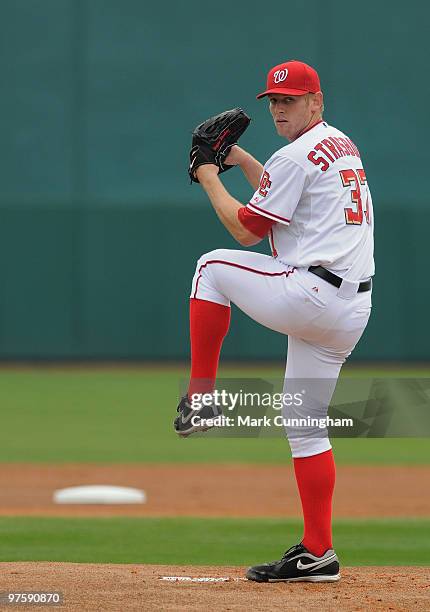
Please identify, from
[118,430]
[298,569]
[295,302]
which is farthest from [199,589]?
[118,430]

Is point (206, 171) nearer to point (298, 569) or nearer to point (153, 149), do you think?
point (298, 569)

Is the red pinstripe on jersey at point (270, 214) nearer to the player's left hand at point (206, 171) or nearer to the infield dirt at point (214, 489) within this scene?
the player's left hand at point (206, 171)

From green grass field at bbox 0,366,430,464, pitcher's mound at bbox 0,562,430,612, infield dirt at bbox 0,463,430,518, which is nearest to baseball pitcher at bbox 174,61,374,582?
pitcher's mound at bbox 0,562,430,612

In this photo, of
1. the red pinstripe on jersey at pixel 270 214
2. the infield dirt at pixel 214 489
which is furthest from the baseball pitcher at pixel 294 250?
the infield dirt at pixel 214 489

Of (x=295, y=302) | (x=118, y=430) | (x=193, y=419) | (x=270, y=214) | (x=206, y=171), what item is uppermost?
(x=206, y=171)

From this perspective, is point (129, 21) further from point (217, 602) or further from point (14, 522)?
point (217, 602)

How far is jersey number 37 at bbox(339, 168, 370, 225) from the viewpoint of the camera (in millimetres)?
4227

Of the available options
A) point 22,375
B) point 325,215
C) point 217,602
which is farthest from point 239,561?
point 22,375

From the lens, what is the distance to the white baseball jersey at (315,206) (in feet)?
13.6

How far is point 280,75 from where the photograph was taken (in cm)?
427

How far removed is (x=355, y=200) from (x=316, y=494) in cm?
109

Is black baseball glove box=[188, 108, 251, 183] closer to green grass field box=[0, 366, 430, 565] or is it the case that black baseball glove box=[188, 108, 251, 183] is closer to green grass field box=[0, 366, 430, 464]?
green grass field box=[0, 366, 430, 565]

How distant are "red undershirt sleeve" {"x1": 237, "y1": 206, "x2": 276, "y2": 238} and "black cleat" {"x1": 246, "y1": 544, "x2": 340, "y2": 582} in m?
1.20

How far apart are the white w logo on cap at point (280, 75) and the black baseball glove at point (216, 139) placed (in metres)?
0.20
